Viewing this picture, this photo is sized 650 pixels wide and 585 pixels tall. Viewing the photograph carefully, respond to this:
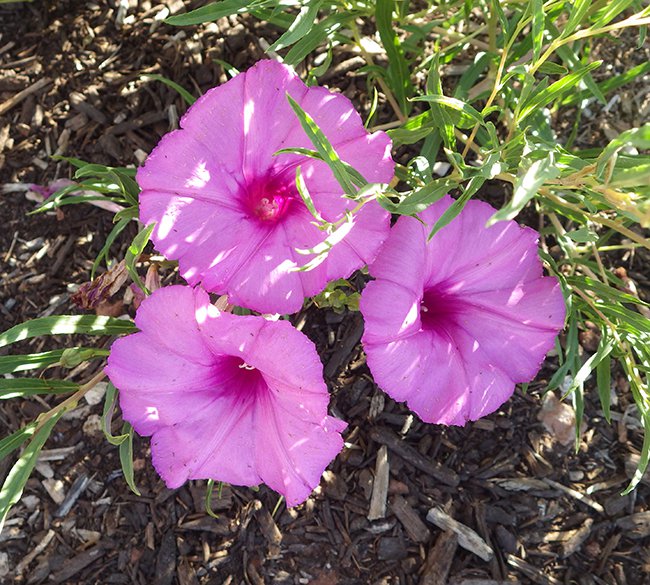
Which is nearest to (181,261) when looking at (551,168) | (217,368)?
(217,368)

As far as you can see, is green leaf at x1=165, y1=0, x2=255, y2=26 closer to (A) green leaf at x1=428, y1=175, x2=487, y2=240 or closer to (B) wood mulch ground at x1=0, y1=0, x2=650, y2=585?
(A) green leaf at x1=428, y1=175, x2=487, y2=240

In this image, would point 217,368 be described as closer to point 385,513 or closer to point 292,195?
point 292,195

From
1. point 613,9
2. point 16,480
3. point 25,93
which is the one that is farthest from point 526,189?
point 25,93

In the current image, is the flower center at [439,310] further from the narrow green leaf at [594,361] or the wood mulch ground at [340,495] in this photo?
the wood mulch ground at [340,495]

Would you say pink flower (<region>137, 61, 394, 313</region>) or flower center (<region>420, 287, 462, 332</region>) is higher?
pink flower (<region>137, 61, 394, 313</region>)

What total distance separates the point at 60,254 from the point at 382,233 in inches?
57.7

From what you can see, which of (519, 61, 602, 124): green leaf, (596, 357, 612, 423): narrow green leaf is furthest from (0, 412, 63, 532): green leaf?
(596, 357, 612, 423): narrow green leaf

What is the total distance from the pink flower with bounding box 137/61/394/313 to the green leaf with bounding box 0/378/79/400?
613mm

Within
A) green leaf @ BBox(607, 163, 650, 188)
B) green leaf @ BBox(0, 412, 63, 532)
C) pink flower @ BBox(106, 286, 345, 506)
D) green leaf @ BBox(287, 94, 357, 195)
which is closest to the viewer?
green leaf @ BBox(607, 163, 650, 188)

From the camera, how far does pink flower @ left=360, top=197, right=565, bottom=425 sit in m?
1.49

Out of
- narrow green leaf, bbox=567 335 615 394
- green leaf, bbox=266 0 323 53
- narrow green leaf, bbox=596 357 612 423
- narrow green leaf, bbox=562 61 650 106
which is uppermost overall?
green leaf, bbox=266 0 323 53

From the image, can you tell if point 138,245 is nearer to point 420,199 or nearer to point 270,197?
point 270,197

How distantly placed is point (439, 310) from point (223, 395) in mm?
561

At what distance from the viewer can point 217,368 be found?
162cm
